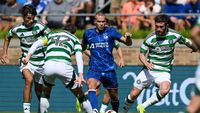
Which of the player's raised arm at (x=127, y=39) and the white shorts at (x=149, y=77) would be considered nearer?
the player's raised arm at (x=127, y=39)

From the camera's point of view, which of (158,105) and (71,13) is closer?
(158,105)

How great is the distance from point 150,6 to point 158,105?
3132 mm

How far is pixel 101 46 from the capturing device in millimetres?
17672

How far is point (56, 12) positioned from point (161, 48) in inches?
242

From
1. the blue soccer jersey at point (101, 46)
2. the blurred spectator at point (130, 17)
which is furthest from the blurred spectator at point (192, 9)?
the blue soccer jersey at point (101, 46)

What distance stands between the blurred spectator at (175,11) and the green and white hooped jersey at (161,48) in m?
5.04

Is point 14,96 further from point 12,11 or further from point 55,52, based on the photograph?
point 55,52

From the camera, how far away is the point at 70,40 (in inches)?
611

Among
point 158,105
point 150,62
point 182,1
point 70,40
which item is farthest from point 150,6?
point 70,40

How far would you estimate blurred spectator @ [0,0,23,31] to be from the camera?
76.4 ft

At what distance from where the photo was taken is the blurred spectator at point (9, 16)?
917 inches

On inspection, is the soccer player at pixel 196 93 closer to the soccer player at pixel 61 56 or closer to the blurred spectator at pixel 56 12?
the soccer player at pixel 61 56

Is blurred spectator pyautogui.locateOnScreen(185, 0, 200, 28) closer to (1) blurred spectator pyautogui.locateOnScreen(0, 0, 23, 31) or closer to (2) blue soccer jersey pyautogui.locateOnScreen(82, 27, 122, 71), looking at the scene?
(1) blurred spectator pyautogui.locateOnScreen(0, 0, 23, 31)

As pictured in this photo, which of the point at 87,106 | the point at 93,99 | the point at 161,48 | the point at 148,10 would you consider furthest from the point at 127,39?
the point at 148,10
